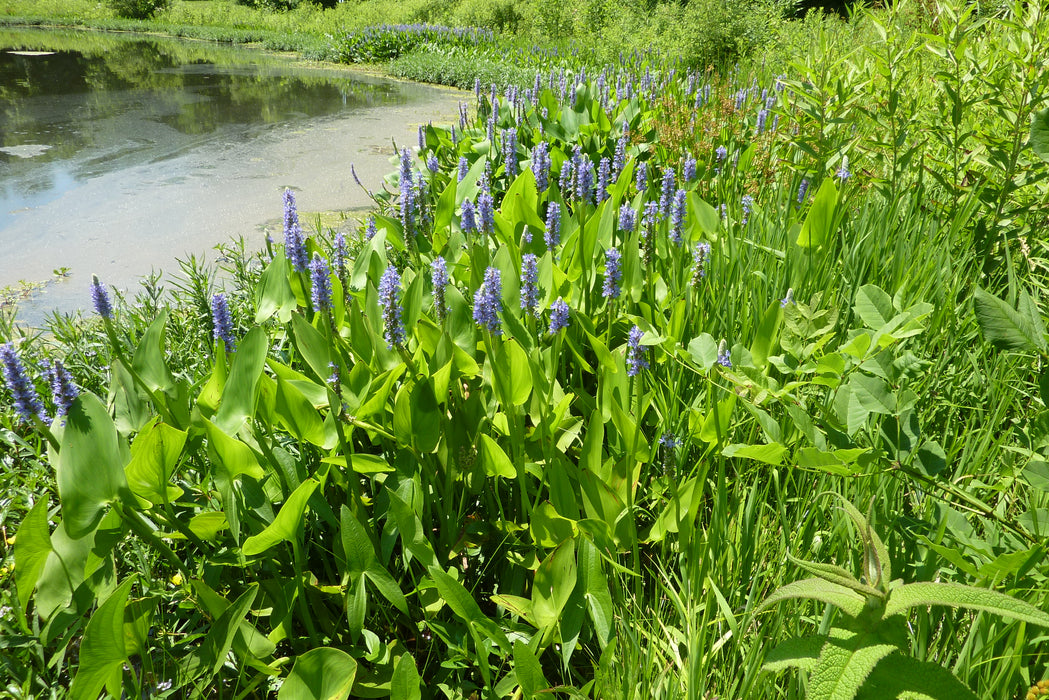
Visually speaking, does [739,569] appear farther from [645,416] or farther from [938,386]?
[938,386]

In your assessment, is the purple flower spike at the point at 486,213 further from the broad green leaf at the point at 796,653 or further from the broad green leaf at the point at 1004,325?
the broad green leaf at the point at 796,653

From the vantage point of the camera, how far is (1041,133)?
4.03 feet

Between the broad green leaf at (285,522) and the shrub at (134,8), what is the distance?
30.8 metres

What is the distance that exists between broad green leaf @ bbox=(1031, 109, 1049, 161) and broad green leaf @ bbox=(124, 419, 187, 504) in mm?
1623

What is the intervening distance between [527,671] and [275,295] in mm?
1061

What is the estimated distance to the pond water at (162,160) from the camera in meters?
2.92

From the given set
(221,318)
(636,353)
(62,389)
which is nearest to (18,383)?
(62,389)

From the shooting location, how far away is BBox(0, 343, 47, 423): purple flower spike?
0.96m

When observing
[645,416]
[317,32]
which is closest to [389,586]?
[645,416]

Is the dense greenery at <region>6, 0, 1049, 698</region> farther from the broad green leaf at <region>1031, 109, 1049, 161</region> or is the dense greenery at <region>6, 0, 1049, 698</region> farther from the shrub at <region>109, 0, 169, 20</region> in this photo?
the shrub at <region>109, 0, 169, 20</region>

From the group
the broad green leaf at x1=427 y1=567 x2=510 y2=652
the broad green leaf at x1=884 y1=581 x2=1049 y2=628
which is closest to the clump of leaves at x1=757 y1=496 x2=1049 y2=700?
the broad green leaf at x1=884 y1=581 x2=1049 y2=628

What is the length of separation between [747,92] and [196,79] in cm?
774

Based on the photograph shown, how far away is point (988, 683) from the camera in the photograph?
2.95 feet

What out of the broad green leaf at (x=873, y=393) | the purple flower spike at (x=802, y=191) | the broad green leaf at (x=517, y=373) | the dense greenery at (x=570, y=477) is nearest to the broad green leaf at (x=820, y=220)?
the dense greenery at (x=570, y=477)
